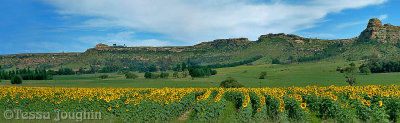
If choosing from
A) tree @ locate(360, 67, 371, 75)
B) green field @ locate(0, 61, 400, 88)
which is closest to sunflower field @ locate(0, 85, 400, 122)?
green field @ locate(0, 61, 400, 88)

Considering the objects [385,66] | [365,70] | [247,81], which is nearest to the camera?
[247,81]

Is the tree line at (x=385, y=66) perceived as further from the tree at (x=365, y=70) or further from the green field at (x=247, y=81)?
the green field at (x=247, y=81)

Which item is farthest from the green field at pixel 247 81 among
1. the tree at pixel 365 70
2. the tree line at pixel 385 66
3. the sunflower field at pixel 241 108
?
the sunflower field at pixel 241 108

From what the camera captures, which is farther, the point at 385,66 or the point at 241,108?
the point at 385,66

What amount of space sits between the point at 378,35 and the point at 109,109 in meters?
224

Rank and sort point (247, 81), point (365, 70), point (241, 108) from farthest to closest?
point (365, 70), point (247, 81), point (241, 108)

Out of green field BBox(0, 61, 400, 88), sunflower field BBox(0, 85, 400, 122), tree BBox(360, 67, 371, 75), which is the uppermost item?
sunflower field BBox(0, 85, 400, 122)

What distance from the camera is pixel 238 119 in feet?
44.2

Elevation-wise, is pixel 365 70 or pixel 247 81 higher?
pixel 365 70

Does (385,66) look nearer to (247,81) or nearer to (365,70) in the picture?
(365,70)

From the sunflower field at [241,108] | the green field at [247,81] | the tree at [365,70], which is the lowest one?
the green field at [247,81]

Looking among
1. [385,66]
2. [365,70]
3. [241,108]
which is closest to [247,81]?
[365,70]

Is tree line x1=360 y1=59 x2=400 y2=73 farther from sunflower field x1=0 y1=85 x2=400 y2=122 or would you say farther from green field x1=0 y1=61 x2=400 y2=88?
sunflower field x1=0 y1=85 x2=400 y2=122

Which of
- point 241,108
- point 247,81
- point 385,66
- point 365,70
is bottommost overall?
point 247,81
